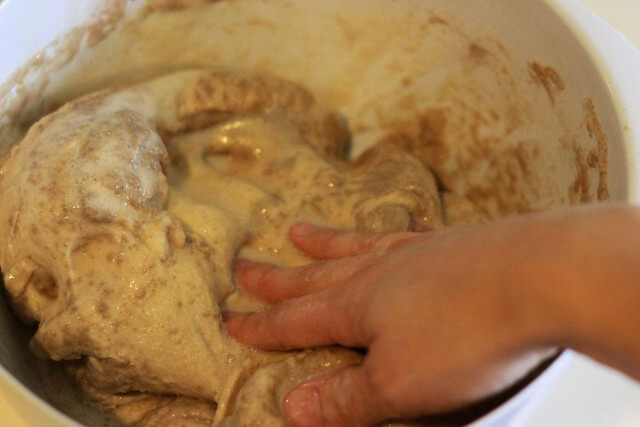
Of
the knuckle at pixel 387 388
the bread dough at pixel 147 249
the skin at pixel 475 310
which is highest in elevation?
the skin at pixel 475 310

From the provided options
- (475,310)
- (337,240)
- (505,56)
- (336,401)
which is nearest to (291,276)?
(337,240)

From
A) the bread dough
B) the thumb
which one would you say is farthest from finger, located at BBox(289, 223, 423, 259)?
the thumb

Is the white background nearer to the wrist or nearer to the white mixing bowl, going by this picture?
the white mixing bowl

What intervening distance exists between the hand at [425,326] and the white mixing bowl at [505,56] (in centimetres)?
12

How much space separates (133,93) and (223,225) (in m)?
0.22

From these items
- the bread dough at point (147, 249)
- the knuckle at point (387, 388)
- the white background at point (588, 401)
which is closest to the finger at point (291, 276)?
the bread dough at point (147, 249)

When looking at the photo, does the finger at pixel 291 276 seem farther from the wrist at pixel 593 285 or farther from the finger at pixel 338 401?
the wrist at pixel 593 285

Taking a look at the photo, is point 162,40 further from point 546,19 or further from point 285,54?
point 546,19

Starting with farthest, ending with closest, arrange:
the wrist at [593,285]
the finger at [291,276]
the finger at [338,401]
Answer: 1. the finger at [291,276]
2. the finger at [338,401]
3. the wrist at [593,285]

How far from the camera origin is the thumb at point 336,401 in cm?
55

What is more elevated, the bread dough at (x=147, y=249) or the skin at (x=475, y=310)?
the skin at (x=475, y=310)

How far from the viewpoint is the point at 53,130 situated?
0.77 metres

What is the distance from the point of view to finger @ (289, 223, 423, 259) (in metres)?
0.71

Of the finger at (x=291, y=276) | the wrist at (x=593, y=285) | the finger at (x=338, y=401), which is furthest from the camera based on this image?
the finger at (x=291, y=276)
